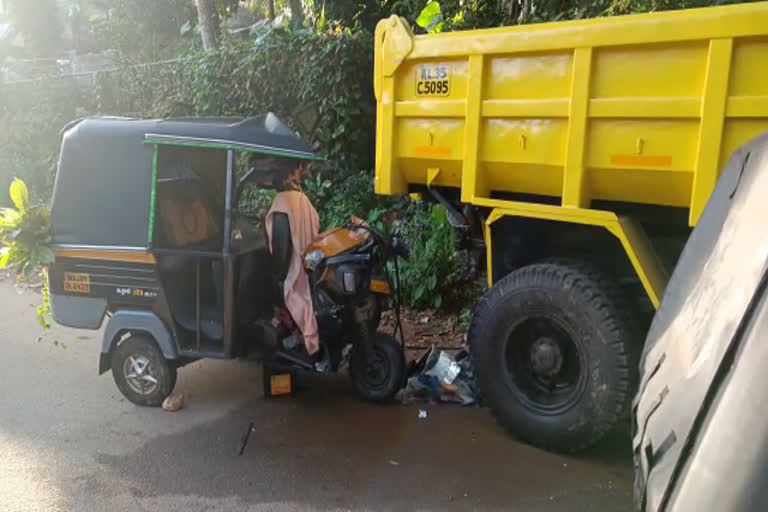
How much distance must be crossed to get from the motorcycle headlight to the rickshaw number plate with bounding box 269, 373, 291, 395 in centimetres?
88

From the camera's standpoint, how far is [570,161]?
3.76m

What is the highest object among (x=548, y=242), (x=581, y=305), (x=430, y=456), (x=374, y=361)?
(x=548, y=242)

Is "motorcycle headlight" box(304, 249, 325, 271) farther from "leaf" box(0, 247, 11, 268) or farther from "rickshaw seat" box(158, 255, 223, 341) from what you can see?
"leaf" box(0, 247, 11, 268)

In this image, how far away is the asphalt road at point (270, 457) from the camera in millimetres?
3670

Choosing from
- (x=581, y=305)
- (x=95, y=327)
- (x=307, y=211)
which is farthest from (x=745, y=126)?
(x=95, y=327)

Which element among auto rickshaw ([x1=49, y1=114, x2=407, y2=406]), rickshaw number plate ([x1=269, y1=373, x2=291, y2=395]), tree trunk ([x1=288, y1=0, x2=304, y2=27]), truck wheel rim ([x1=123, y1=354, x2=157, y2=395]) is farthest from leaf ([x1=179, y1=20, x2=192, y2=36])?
rickshaw number plate ([x1=269, y1=373, x2=291, y2=395])

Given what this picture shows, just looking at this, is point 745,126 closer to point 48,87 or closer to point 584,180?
point 584,180

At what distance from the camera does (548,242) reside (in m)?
4.38

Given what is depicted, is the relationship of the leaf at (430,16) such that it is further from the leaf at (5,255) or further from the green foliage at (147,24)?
the green foliage at (147,24)

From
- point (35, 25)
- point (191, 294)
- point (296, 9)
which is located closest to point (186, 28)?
point (296, 9)

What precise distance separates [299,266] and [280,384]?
0.94 m

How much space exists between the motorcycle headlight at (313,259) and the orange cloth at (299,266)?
0.07 metres

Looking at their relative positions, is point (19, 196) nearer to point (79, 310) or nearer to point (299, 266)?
point (79, 310)

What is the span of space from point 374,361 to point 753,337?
3580 mm
